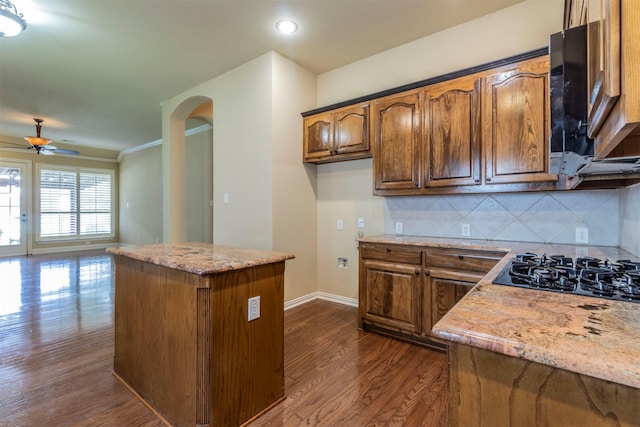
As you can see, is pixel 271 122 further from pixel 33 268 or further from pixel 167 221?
pixel 33 268

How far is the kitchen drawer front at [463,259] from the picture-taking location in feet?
7.38

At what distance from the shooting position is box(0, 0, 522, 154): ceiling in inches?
105

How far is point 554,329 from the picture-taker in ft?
2.39

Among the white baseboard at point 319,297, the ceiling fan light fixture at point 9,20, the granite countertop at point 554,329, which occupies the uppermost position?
the ceiling fan light fixture at point 9,20

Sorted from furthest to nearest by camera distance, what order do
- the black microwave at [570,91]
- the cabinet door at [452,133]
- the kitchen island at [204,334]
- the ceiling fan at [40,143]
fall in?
the ceiling fan at [40,143]
the cabinet door at [452,133]
the kitchen island at [204,334]
the black microwave at [570,91]

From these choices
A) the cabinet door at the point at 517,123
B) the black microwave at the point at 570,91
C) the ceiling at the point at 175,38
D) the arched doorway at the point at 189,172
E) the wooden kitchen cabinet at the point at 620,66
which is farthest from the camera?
the arched doorway at the point at 189,172

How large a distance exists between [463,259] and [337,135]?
1.88 meters

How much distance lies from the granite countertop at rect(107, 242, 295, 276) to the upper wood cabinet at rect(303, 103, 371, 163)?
1.78 metres

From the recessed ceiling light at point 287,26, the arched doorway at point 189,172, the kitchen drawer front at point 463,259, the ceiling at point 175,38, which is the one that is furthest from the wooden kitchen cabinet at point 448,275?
the arched doorway at point 189,172

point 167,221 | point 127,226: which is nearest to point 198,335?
point 167,221

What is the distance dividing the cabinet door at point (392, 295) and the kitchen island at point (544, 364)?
1750 mm

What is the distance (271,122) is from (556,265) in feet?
9.36

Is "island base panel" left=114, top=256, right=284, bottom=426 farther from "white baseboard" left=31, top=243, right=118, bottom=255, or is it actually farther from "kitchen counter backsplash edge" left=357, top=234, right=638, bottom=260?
"white baseboard" left=31, top=243, right=118, bottom=255

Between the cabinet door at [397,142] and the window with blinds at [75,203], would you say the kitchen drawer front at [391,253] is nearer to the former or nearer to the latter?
the cabinet door at [397,142]
